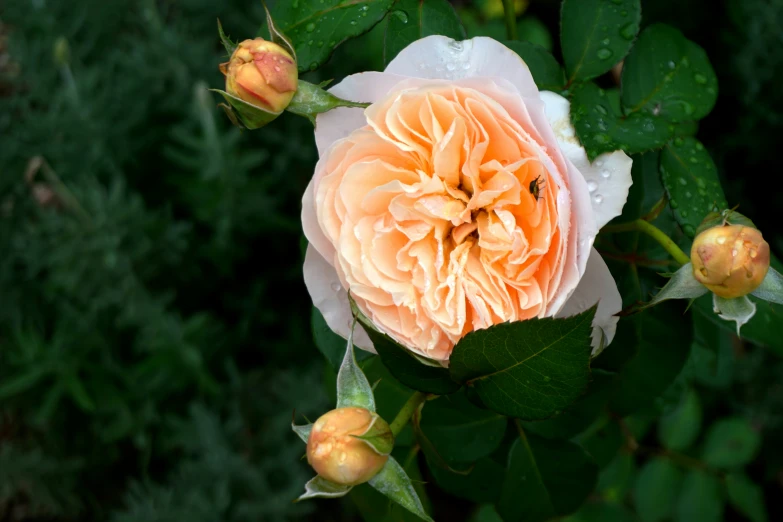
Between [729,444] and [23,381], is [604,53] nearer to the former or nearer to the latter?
[729,444]

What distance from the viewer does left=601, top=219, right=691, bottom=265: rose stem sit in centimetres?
50

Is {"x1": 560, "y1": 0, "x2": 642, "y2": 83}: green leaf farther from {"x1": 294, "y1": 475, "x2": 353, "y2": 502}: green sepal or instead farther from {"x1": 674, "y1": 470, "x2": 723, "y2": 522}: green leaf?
{"x1": 674, "y1": 470, "x2": 723, "y2": 522}: green leaf

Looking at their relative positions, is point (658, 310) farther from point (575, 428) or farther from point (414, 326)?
point (414, 326)

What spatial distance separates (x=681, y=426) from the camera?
1156mm

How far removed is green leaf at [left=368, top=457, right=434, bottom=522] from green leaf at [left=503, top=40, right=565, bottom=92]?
31 centimetres

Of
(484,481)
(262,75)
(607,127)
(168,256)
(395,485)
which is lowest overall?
(168,256)

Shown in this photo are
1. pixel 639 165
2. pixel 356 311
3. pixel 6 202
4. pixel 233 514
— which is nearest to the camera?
pixel 356 311

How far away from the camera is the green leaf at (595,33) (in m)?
0.56

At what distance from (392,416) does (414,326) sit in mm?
188

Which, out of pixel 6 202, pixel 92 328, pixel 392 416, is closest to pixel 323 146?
pixel 392 416

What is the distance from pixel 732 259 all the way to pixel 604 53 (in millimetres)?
211

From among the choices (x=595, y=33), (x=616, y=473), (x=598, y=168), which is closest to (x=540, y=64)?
(x=595, y=33)

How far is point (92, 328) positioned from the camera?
4.30 ft

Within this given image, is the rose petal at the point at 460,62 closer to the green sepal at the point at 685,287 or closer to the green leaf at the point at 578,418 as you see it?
the green sepal at the point at 685,287
